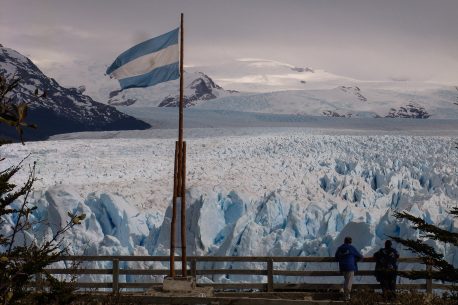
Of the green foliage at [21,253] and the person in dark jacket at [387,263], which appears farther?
the person in dark jacket at [387,263]

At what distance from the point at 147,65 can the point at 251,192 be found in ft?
42.7

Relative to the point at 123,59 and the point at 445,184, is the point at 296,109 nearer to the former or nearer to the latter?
the point at 445,184

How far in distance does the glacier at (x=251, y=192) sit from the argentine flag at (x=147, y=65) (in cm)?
631

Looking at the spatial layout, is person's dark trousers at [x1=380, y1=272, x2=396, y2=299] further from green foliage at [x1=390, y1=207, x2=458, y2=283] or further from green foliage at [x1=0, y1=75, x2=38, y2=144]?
green foliage at [x1=0, y1=75, x2=38, y2=144]

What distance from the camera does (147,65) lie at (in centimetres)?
1325

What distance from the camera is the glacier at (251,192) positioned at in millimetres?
21141

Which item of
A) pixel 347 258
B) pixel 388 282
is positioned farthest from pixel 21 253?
pixel 388 282

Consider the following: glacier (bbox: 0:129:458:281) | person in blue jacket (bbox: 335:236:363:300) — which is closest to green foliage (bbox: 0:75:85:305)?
person in blue jacket (bbox: 335:236:363:300)

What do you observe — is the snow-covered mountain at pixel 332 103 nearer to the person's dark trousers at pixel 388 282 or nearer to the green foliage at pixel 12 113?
the person's dark trousers at pixel 388 282

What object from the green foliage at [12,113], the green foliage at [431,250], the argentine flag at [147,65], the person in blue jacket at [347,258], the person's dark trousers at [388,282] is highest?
the argentine flag at [147,65]

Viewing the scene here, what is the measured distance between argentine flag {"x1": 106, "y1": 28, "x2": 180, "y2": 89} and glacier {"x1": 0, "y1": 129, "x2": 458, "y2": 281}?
6.31 m

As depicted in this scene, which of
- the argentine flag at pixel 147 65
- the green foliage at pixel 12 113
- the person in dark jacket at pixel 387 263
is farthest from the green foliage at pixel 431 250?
the green foliage at pixel 12 113

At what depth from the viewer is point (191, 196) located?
80.3 feet

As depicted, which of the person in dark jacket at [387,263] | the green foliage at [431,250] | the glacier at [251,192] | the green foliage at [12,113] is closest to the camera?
the green foliage at [12,113]
